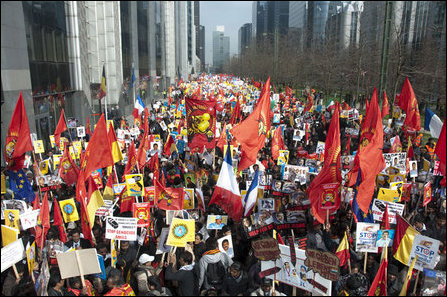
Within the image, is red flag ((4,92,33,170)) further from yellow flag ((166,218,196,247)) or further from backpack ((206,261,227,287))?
backpack ((206,261,227,287))

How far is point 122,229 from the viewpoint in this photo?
652cm

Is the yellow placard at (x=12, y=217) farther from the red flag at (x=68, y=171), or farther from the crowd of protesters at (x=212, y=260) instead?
the red flag at (x=68, y=171)

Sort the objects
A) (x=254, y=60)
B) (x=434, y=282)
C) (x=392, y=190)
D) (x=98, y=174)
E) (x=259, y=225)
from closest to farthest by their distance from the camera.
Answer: (x=434, y=282), (x=259, y=225), (x=392, y=190), (x=98, y=174), (x=254, y=60)

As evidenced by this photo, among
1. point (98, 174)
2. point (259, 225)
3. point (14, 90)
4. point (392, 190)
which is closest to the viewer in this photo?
point (259, 225)

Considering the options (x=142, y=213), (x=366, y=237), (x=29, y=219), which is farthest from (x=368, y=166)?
(x=29, y=219)

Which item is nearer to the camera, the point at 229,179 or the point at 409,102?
the point at 229,179

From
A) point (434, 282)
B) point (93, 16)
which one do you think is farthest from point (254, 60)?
point (434, 282)

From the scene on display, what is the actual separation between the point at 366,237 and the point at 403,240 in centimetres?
54

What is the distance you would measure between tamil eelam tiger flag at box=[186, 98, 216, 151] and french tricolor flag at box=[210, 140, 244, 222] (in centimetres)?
394

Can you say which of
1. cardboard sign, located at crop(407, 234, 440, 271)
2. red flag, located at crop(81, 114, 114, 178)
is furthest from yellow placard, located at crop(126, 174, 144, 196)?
cardboard sign, located at crop(407, 234, 440, 271)

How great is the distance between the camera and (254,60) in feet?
238

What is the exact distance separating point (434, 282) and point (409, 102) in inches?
343

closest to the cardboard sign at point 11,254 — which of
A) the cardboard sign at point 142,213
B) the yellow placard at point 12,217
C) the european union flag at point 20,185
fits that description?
the yellow placard at point 12,217

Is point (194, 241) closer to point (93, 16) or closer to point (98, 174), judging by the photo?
point (98, 174)
